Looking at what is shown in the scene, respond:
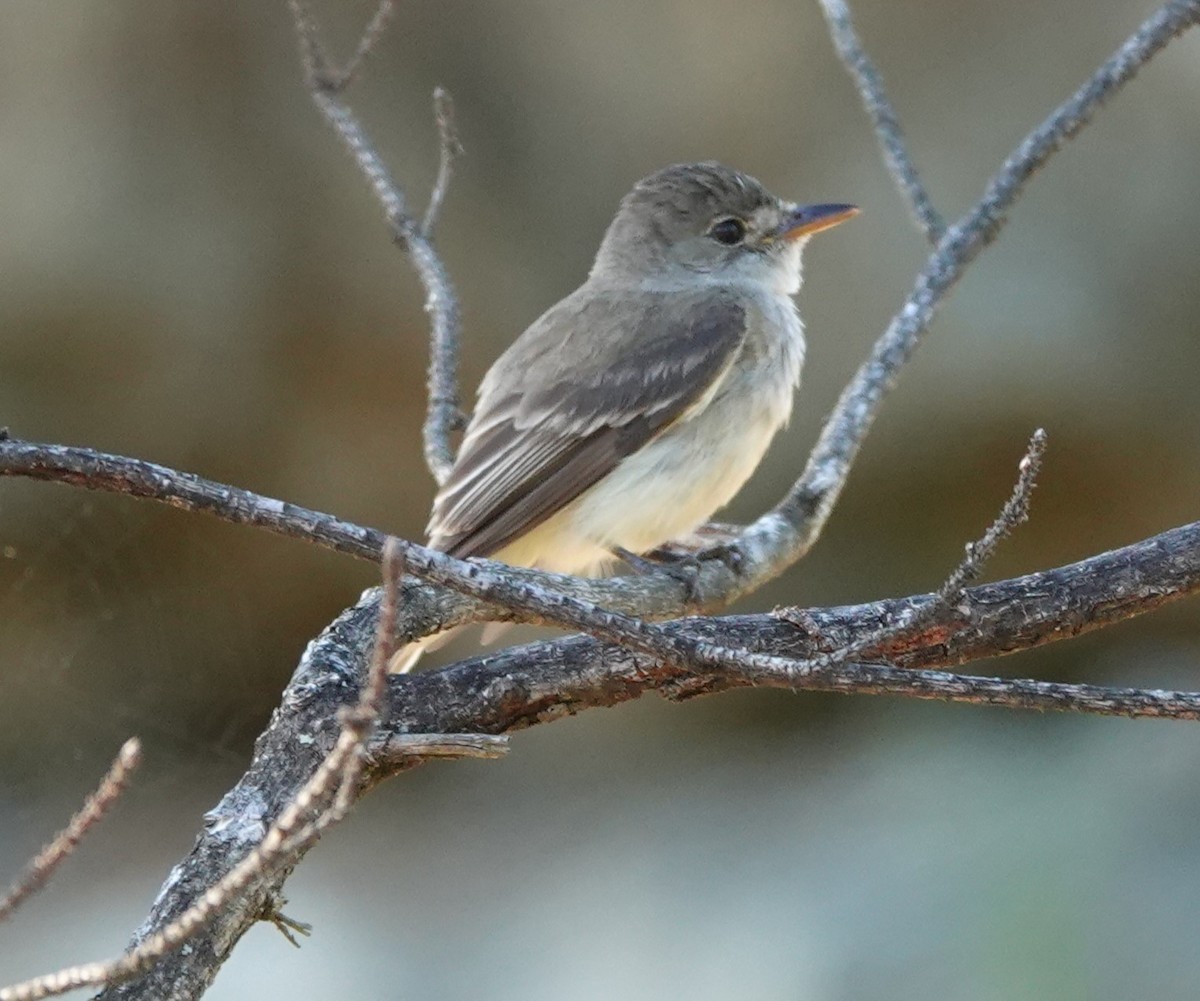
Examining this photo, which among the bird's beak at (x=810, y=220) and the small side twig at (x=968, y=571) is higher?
the bird's beak at (x=810, y=220)

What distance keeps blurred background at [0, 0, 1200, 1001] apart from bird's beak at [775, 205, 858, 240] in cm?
179

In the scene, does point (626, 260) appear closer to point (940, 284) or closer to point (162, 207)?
point (940, 284)

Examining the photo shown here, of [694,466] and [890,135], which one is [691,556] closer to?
[694,466]

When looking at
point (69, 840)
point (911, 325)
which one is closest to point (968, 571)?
point (69, 840)

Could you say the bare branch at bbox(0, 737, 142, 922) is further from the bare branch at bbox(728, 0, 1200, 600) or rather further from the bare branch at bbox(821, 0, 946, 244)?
the bare branch at bbox(821, 0, 946, 244)

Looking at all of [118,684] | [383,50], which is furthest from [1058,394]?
[118,684]

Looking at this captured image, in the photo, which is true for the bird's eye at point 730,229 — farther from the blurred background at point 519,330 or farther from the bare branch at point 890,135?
the blurred background at point 519,330

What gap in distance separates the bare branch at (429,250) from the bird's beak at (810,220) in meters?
1.26

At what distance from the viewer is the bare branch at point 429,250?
4.21 metres

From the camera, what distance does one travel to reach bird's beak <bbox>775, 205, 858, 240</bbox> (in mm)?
4996

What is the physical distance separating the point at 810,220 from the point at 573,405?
106 centimetres

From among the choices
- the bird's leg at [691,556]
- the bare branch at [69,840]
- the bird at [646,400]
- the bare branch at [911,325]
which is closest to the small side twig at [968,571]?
the bare branch at [69,840]

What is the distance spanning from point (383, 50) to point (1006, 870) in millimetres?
Result: 4305

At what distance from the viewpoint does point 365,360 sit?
6.74 m
